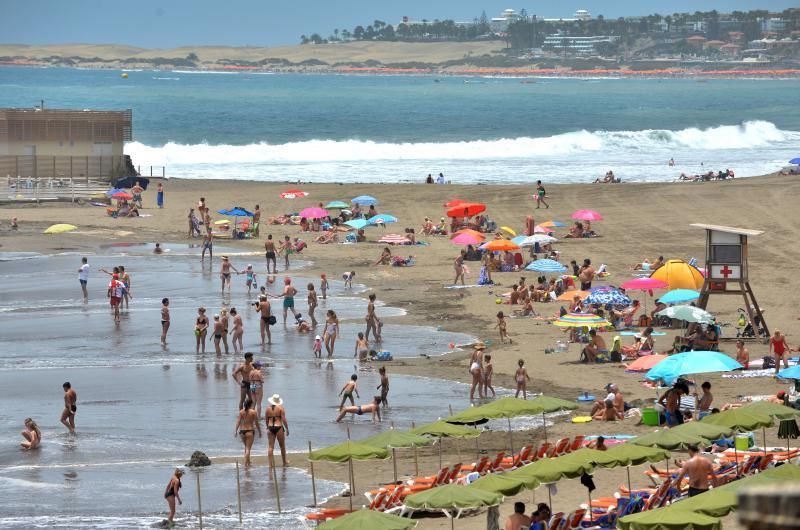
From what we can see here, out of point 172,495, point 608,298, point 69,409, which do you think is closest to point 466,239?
point 608,298

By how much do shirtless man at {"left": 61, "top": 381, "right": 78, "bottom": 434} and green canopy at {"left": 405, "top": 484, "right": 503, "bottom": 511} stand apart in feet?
24.0

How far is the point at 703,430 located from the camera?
13867mm

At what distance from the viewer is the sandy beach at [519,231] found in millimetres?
18000

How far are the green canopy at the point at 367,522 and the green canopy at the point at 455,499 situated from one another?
493mm

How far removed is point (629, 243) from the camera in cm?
3625

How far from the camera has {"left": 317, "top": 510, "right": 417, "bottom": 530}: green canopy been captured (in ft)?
36.7

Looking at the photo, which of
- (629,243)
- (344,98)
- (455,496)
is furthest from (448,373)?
(344,98)

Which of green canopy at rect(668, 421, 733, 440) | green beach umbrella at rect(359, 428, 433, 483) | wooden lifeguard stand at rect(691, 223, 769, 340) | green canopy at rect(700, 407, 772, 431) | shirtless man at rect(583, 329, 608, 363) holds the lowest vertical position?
shirtless man at rect(583, 329, 608, 363)

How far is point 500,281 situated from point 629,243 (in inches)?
255

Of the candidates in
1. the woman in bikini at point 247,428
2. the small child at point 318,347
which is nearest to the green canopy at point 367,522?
the woman in bikini at point 247,428

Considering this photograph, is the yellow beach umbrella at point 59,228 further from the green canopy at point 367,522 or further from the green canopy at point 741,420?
the green canopy at point 367,522

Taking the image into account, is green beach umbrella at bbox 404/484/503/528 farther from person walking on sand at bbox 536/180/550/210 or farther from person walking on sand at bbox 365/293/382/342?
person walking on sand at bbox 536/180/550/210

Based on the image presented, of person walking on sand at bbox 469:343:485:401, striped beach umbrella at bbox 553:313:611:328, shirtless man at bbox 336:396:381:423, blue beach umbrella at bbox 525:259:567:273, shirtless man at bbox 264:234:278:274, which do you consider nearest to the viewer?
shirtless man at bbox 336:396:381:423

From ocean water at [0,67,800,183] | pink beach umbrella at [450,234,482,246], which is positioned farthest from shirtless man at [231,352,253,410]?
ocean water at [0,67,800,183]
